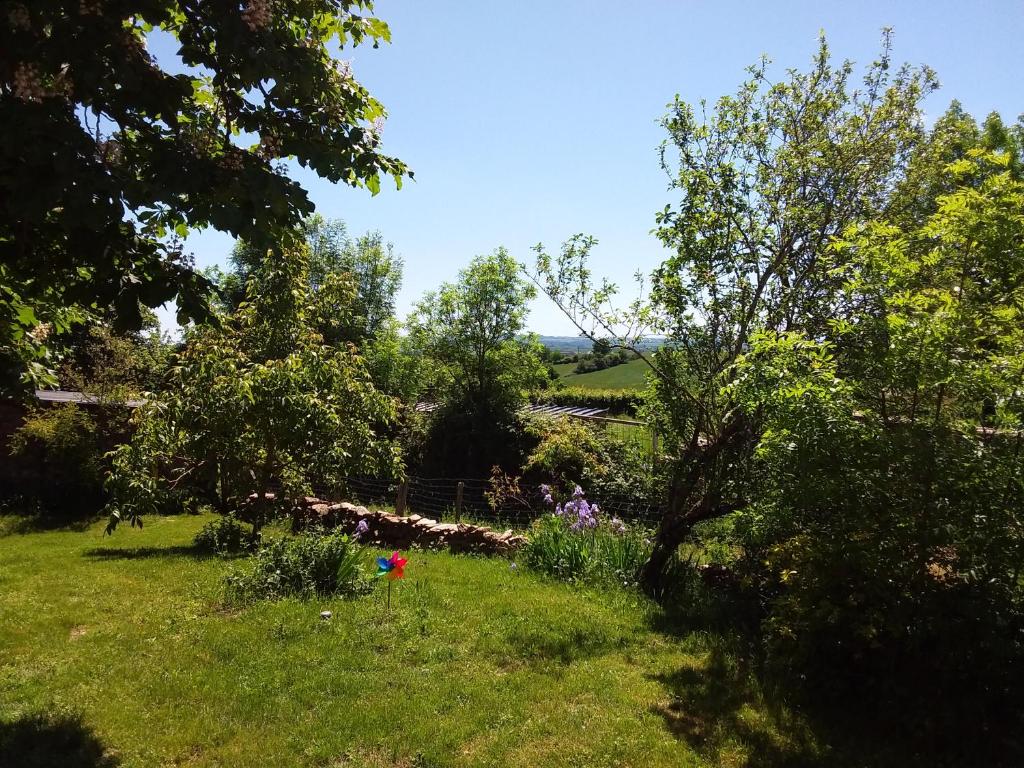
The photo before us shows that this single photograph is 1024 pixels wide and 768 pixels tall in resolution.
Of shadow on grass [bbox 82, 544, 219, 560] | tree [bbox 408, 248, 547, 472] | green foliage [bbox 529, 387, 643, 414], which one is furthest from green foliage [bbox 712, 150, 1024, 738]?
green foliage [bbox 529, 387, 643, 414]

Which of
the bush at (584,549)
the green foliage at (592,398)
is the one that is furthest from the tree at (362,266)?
the bush at (584,549)

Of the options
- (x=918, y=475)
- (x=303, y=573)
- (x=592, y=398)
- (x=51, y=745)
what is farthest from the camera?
(x=592, y=398)

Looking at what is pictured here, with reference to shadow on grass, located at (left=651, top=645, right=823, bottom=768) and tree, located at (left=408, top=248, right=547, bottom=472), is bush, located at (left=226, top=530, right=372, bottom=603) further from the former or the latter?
tree, located at (left=408, top=248, right=547, bottom=472)

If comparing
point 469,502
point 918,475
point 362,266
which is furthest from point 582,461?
point 362,266

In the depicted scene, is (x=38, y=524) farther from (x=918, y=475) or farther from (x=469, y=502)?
(x=918, y=475)

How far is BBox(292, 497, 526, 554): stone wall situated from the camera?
8961mm

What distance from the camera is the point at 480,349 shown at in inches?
632

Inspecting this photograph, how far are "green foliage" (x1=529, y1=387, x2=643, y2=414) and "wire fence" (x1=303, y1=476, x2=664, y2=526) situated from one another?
17.0ft

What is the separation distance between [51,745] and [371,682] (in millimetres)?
1871

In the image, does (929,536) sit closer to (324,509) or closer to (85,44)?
(85,44)

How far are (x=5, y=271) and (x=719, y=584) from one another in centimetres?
700

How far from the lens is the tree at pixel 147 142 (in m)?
2.52

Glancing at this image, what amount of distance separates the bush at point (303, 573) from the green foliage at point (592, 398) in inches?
414

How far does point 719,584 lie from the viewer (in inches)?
280
